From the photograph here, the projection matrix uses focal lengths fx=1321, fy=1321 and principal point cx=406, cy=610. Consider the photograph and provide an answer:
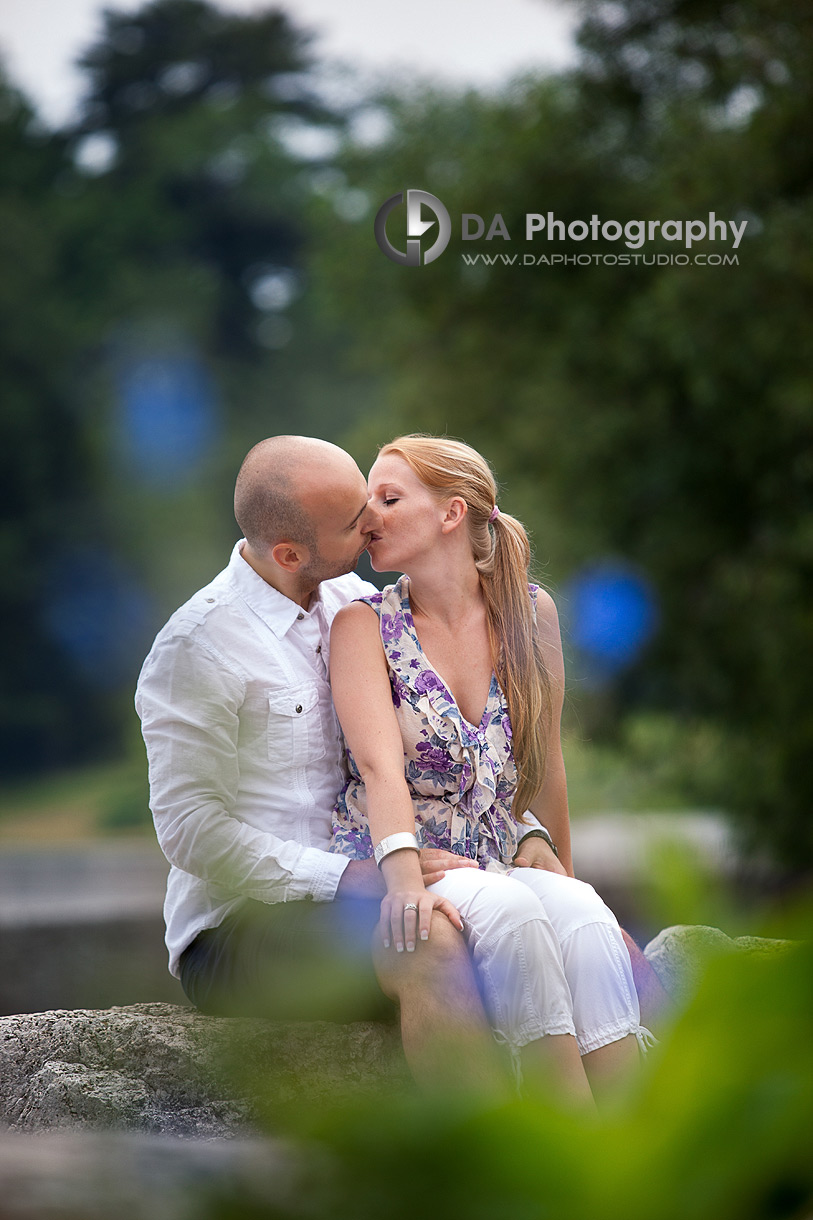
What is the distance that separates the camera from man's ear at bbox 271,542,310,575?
2785 mm

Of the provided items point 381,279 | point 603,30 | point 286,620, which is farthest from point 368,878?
point 381,279

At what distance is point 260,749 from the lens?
9.04ft

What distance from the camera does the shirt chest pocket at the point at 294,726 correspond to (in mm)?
2748

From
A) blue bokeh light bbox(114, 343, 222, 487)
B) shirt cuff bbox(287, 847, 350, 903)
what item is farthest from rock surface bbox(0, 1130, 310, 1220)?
blue bokeh light bbox(114, 343, 222, 487)

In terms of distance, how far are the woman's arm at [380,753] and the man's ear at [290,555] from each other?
143mm

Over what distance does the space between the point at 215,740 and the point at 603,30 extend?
9.05 m

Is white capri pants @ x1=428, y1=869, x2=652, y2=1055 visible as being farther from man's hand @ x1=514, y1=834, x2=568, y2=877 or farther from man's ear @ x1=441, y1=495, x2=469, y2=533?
man's ear @ x1=441, y1=495, x2=469, y2=533

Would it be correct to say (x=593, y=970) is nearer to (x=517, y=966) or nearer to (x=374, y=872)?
(x=517, y=966)

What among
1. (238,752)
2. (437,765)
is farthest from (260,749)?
(437,765)

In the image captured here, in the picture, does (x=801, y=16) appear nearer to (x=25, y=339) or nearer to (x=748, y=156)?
(x=748, y=156)

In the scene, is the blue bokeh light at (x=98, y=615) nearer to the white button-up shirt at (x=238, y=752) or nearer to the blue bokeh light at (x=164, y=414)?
the blue bokeh light at (x=164, y=414)

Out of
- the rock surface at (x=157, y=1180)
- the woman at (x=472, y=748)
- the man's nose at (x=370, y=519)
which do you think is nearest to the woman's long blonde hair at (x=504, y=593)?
the woman at (x=472, y=748)

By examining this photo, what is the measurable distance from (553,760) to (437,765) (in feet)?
1.14

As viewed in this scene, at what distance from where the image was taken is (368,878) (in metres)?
2.66
